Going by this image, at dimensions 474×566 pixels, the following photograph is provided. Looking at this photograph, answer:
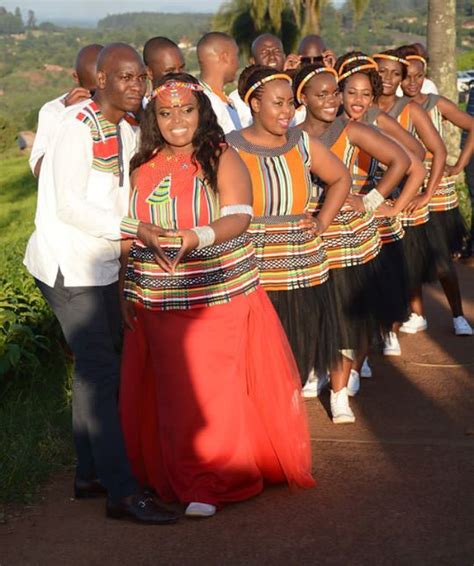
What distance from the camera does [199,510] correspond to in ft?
15.6

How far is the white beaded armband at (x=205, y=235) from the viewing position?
4629 millimetres

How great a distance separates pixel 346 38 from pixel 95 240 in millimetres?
122553

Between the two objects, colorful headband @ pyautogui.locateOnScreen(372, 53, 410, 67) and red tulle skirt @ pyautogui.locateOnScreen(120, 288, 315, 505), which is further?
colorful headband @ pyautogui.locateOnScreen(372, 53, 410, 67)

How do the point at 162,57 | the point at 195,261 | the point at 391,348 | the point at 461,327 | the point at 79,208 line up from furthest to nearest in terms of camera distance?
the point at 461,327, the point at 391,348, the point at 162,57, the point at 195,261, the point at 79,208

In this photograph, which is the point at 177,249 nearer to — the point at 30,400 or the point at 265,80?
the point at 265,80

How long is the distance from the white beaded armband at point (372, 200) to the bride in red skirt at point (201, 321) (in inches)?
62.7

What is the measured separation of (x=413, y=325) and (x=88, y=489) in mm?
3686

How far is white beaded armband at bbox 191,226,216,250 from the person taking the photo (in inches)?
182

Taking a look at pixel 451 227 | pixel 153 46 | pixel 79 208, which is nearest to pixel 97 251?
pixel 79 208

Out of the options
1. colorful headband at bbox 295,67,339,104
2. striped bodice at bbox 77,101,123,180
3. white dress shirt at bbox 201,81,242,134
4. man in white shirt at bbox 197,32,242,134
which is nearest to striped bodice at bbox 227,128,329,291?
colorful headband at bbox 295,67,339,104

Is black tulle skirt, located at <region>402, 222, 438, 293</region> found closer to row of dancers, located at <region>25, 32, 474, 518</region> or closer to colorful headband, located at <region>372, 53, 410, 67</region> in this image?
colorful headband, located at <region>372, 53, 410, 67</region>

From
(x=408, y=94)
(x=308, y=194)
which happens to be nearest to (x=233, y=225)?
(x=308, y=194)

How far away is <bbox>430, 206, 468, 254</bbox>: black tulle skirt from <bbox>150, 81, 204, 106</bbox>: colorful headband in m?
3.47

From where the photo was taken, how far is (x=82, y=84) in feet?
22.2
